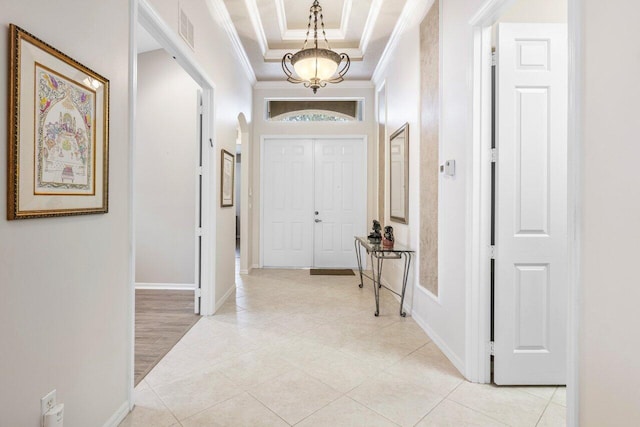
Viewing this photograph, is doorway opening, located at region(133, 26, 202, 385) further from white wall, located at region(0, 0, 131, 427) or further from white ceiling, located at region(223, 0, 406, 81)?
white wall, located at region(0, 0, 131, 427)

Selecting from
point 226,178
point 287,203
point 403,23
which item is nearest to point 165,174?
point 226,178

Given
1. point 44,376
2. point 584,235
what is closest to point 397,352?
point 584,235

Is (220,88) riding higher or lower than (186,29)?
lower

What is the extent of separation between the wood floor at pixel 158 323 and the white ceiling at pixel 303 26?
3202mm

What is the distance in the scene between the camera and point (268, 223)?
5750mm

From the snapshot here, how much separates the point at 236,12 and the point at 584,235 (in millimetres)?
3662

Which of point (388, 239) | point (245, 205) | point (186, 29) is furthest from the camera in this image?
point (245, 205)

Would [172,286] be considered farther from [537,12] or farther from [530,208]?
[537,12]

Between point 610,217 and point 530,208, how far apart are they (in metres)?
0.95

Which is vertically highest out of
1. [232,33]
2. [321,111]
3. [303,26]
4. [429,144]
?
[303,26]

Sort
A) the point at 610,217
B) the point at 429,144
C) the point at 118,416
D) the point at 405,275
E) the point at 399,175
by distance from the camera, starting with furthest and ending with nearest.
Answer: the point at 399,175
the point at 405,275
the point at 429,144
the point at 118,416
the point at 610,217

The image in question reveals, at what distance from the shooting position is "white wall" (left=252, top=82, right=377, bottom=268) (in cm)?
563

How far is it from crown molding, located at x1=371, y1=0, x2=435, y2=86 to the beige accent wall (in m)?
0.14

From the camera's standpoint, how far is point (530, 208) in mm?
2102
